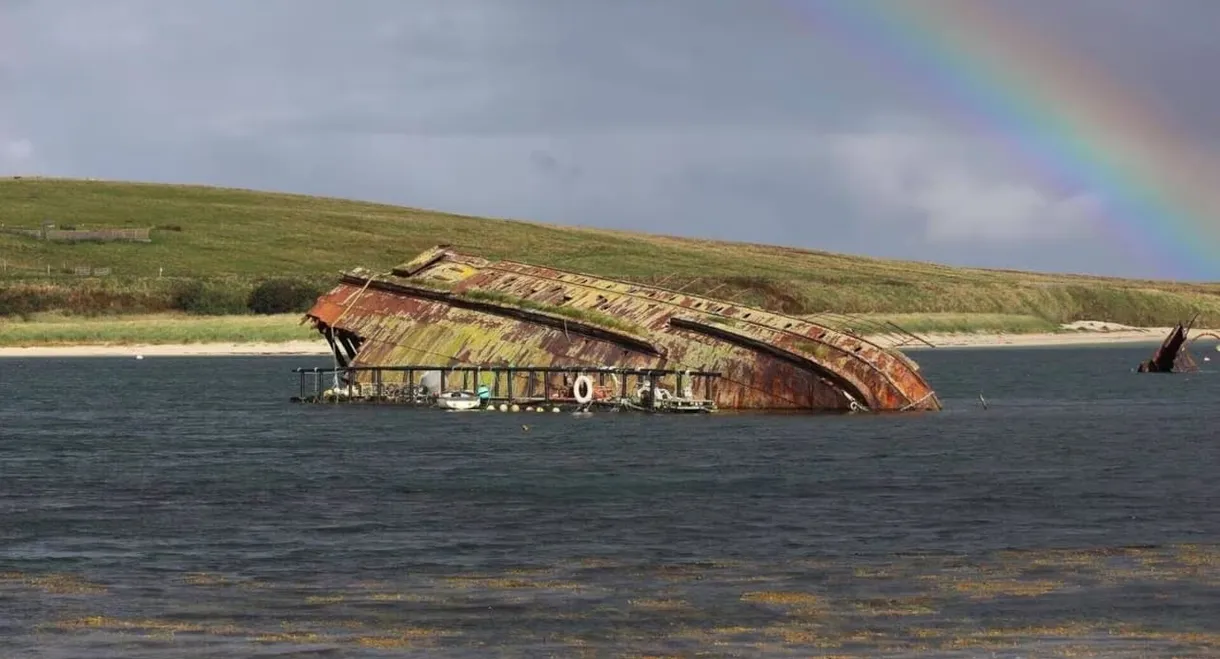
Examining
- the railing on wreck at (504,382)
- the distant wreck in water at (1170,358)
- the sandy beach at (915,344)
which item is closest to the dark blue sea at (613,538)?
the railing on wreck at (504,382)

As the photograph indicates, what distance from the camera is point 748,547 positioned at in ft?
90.9

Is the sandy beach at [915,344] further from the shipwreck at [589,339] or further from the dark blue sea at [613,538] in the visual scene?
the dark blue sea at [613,538]

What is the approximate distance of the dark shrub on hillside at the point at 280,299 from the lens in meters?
124

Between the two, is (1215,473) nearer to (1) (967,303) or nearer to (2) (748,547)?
(2) (748,547)

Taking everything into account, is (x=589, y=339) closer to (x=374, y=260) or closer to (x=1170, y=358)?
(x=1170, y=358)

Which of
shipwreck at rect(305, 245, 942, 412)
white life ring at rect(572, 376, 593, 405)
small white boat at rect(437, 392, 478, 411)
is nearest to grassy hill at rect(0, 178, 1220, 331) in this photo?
shipwreck at rect(305, 245, 942, 412)

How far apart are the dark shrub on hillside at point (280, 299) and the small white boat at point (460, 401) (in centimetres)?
6333

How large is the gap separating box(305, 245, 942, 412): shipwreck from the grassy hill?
193ft

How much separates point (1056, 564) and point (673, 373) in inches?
1157

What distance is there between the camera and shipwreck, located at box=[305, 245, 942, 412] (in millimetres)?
54031

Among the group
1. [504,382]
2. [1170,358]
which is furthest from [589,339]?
[1170,358]

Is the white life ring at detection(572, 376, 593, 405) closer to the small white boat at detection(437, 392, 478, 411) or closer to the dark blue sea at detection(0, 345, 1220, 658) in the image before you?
the dark blue sea at detection(0, 345, 1220, 658)

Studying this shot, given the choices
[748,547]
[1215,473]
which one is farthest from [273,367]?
[748,547]

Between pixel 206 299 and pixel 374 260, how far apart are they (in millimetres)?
29907
